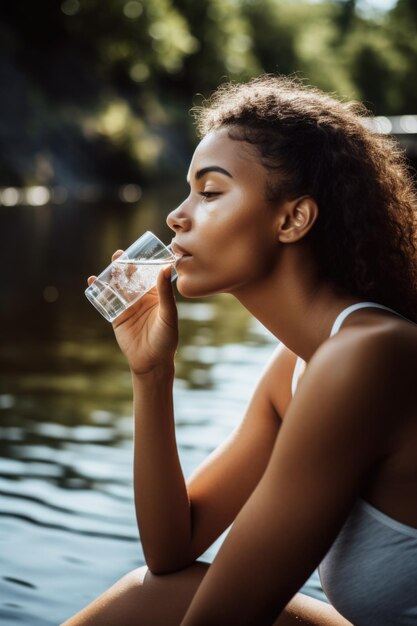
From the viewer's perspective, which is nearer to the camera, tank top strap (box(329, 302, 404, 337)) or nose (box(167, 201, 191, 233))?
tank top strap (box(329, 302, 404, 337))

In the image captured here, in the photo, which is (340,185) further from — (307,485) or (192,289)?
(307,485)

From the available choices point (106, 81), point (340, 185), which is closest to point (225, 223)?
point (340, 185)

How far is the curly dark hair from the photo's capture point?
6.59ft

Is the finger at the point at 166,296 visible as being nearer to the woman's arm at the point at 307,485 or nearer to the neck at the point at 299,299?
the neck at the point at 299,299

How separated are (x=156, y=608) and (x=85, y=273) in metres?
9.93

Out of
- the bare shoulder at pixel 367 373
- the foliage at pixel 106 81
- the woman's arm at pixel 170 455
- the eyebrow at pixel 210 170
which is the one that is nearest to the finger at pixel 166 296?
the woman's arm at pixel 170 455

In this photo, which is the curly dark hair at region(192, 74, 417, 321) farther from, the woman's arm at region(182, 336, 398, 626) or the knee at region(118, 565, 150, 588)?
the knee at region(118, 565, 150, 588)

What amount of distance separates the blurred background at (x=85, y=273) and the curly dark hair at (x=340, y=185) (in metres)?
0.86

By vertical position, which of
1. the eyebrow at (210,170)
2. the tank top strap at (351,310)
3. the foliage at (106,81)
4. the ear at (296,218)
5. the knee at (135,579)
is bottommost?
the knee at (135,579)

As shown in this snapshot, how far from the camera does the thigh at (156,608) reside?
2168mm

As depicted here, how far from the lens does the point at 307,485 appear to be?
175cm

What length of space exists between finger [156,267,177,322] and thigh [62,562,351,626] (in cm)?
56

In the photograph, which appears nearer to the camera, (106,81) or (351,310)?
(351,310)

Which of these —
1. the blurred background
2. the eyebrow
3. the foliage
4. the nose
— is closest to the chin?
the nose
